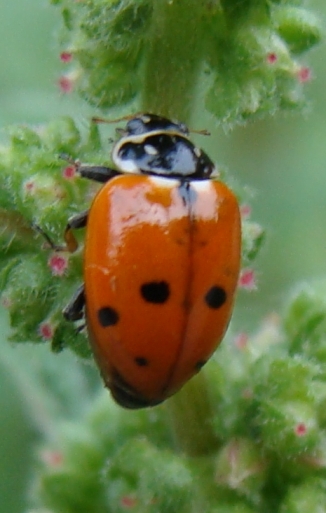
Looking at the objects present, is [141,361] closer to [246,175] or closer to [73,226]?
[73,226]

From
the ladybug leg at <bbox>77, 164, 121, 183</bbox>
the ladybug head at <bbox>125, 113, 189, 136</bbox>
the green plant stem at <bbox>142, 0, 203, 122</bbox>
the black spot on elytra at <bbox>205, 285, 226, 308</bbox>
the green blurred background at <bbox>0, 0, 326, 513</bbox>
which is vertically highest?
the green plant stem at <bbox>142, 0, 203, 122</bbox>

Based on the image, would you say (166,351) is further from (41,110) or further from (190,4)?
(41,110)

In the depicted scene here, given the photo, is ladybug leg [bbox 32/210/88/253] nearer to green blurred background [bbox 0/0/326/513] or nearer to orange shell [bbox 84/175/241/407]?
orange shell [bbox 84/175/241/407]

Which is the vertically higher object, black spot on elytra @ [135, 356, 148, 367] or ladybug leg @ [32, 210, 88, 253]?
ladybug leg @ [32, 210, 88, 253]

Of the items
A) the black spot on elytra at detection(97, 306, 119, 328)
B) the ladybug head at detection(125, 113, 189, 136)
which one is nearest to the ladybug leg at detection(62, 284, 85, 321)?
the black spot on elytra at detection(97, 306, 119, 328)

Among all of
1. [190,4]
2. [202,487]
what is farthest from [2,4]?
[202,487]

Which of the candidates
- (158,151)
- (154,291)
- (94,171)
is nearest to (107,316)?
(154,291)
